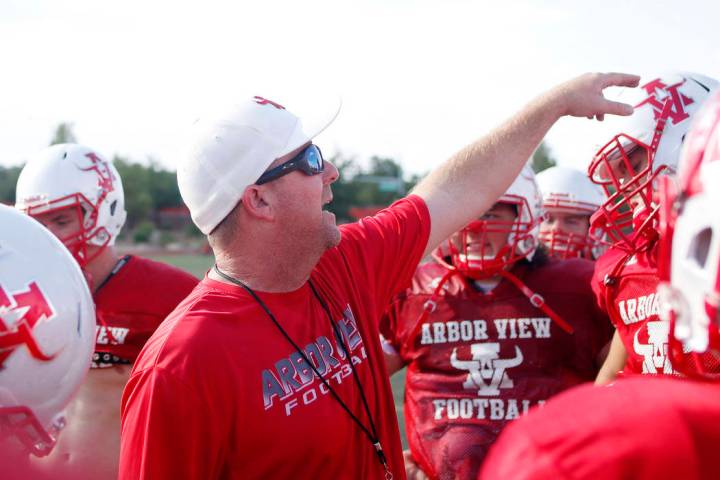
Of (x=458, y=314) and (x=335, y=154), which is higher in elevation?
(x=458, y=314)

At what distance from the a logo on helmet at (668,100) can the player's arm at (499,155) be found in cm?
8

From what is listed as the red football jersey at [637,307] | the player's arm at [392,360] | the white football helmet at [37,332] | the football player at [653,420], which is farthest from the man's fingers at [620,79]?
the white football helmet at [37,332]

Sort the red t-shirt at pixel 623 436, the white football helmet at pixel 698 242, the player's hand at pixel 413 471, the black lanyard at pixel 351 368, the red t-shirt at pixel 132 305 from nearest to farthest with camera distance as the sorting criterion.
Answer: the red t-shirt at pixel 623 436
the white football helmet at pixel 698 242
the black lanyard at pixel 351 368
the player's hand at pixel 413 471
the red t-shirt at pixel 132 305

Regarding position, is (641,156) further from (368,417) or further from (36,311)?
(36,311)

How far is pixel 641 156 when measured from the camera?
2654 mm

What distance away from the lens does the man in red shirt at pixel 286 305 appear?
2.07m

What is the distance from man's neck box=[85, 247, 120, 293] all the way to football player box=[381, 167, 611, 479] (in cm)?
144

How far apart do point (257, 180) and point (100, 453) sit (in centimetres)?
170

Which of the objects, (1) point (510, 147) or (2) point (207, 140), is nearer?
(2) point (207, 140)

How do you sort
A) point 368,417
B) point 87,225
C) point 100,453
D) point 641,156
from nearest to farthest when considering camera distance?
point 368,417 < point 641,156 < point 100,453 < point 87,225

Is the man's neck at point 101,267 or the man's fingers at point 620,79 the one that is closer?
the man's fingers at point 620,79

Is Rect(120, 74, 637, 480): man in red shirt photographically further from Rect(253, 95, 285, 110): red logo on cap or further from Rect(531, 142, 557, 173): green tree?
Rect(531, 142, 557, 173): green tree

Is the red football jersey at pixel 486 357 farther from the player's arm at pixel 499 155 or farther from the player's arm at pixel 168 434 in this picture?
the player's arm at pixel 168 434

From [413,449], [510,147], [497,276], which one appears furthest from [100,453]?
[510,147]
